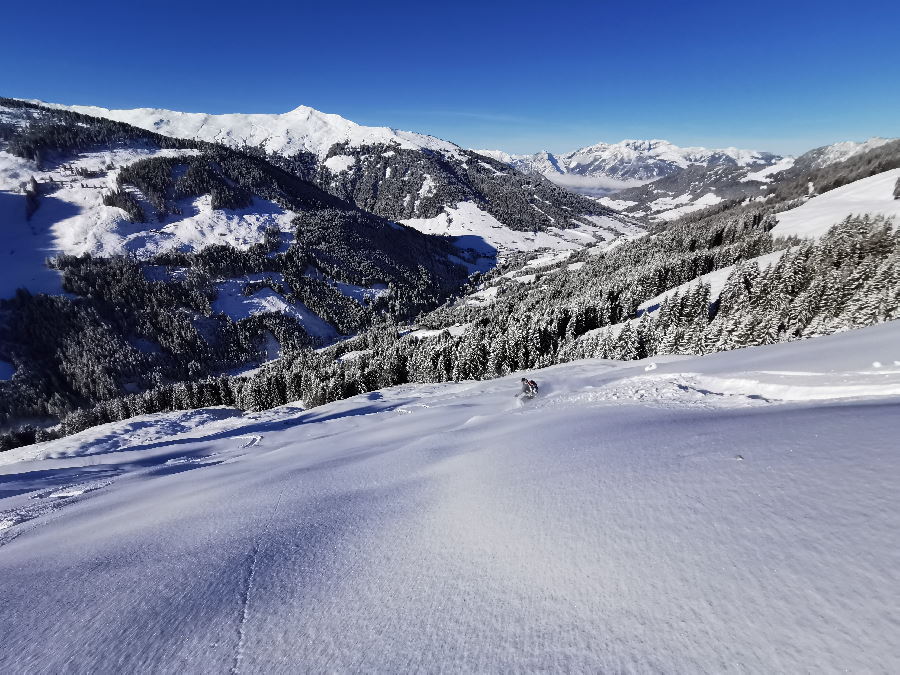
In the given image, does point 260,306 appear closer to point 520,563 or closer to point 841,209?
point 520,563

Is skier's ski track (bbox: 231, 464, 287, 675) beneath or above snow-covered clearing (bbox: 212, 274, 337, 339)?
beneath

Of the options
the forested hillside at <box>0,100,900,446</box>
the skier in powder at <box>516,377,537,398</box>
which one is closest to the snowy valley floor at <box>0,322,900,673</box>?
the skier in powder at <box>516,377,537,398</box>

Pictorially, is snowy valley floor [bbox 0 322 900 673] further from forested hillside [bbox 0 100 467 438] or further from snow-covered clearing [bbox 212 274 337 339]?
snow-covered clearing [bbox 212 274 337 339]

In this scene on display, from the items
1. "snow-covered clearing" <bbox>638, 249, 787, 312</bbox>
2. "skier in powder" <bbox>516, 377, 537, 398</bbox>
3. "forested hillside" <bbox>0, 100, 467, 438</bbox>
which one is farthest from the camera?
"forested hillside" <bbox>0, 100, 467, 438</bbox>

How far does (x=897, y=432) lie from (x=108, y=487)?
64.2ft

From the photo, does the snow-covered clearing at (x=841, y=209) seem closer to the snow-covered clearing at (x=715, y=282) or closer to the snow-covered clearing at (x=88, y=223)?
the snow-covered clearing at (x=715, y=282)

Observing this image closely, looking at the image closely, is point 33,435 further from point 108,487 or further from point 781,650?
point 781,650

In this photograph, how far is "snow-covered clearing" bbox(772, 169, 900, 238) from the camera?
215 ft

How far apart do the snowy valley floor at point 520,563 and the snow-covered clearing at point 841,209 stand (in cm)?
7908

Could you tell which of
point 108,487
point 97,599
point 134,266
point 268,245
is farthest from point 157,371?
point 97,599

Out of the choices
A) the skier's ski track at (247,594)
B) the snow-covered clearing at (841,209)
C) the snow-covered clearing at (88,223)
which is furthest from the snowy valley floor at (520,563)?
the snow-covered clearing at (88,223)

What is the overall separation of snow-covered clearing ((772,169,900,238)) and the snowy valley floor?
79.1 metres

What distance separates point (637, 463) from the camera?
5691 mm

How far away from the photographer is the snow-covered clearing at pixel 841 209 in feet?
215
